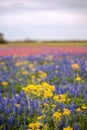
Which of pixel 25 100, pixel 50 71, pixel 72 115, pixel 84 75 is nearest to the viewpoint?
pixel 72 115

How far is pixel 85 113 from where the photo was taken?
6.15m

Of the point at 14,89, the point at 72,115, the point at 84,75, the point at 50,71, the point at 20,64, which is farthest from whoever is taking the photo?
the point at 20,64

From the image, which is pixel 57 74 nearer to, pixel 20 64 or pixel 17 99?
pixel 20 64

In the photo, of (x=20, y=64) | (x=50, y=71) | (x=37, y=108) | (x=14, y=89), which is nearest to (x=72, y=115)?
(x=37, y=108)

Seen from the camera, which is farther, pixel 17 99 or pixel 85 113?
pixel 17 99

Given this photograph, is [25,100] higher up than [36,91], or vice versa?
[36,91]

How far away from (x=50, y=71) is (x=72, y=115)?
237 inches

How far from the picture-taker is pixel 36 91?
18.6ft

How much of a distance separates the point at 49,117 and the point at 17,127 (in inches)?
26.5

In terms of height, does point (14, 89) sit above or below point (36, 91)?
below

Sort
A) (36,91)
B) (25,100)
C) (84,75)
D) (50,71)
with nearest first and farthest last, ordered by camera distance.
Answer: (36,91)
(25,100)
(84,75)
(50,71)

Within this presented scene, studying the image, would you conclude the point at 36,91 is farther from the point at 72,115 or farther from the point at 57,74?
the point at 57,74

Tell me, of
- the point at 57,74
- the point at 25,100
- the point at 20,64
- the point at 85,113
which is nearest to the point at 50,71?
the point at 57,74

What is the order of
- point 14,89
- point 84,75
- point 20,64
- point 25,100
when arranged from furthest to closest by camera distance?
point 20,64, point 84,75, point 14,89, point 25,100
